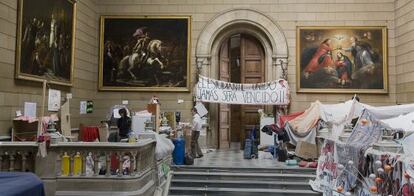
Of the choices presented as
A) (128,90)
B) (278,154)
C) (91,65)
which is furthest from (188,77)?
(278,154)

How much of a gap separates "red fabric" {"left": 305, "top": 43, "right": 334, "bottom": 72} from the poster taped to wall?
145cm

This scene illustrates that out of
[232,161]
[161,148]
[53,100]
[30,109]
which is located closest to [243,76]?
[232,161]

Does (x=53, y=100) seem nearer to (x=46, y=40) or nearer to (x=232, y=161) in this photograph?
Result: (x=46, y=40)

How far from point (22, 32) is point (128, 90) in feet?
20.0

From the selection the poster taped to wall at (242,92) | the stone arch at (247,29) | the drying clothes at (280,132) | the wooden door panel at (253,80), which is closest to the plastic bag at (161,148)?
the drying clothes at (280,132)

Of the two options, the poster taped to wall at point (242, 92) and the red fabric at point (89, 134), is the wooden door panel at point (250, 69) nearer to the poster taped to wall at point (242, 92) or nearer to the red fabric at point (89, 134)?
the poster taped to wall at point (242, 92)

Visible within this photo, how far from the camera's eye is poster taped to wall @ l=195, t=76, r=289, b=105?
16.0m

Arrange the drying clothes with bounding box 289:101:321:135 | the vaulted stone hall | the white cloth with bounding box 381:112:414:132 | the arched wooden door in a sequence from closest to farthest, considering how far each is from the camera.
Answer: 1. the white cloth with bounding box 381:112:414:132
2. the vaulted stone hall
3. the drying clothes with bounding box 289:101:321:135
4. the arched wooden door

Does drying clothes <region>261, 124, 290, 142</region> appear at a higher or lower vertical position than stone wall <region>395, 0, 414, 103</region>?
lower

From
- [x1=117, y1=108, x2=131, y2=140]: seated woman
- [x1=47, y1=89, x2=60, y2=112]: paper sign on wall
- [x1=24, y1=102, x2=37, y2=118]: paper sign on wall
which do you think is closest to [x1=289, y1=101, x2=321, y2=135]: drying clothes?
[x1=117, y1=108, x2=131, y2=140]: seated woman

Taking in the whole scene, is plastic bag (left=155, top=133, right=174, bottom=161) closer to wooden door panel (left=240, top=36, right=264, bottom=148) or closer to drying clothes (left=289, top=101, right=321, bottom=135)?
drying clothes (left=289, top=101, right=321, bottom=135)

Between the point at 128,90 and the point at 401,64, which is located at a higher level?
the point at 401,64

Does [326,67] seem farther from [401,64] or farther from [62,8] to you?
[62,8]

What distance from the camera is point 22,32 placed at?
11.4m
